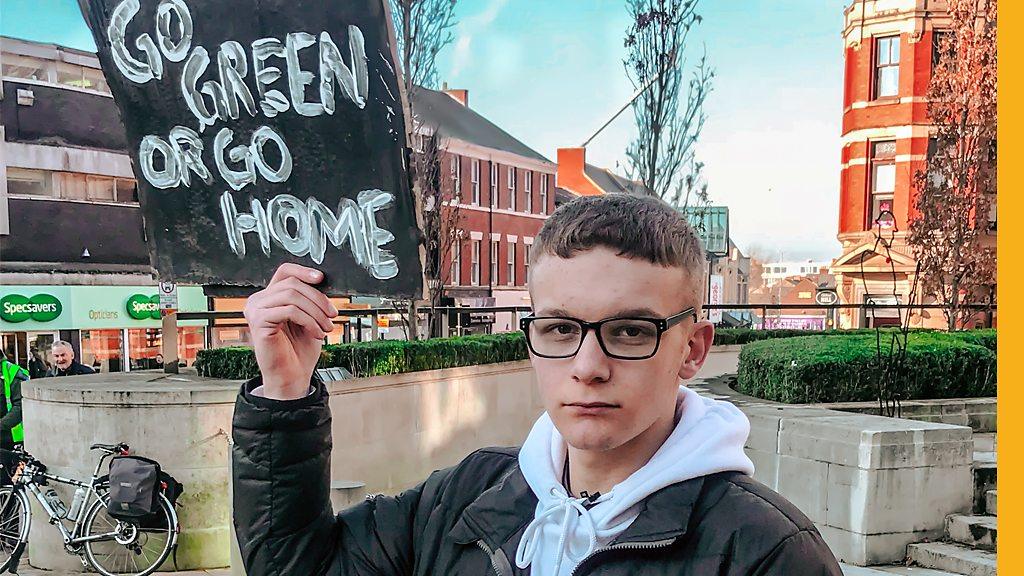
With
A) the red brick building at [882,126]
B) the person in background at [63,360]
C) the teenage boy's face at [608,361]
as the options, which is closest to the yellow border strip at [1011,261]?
the teenage boy's face at [608,361]

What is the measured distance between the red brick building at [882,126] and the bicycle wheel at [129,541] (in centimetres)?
1371

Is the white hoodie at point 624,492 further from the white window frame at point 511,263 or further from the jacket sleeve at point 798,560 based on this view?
the white window frame at point 511,263

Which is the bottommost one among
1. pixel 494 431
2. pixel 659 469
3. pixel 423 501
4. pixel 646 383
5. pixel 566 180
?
pixel 494 431

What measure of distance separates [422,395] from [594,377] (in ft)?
23.2

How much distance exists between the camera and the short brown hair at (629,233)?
50.6 inches

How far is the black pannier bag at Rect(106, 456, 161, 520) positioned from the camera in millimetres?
6301

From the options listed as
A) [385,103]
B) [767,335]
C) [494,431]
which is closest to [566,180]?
[767,335]

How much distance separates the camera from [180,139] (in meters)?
2.00

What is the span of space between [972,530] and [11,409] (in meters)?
7.45

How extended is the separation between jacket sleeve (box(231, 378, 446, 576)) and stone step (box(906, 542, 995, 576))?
3.95 m

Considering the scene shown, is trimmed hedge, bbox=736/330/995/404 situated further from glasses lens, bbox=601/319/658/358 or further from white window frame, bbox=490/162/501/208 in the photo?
white window frame, bbox=490/162/501/208

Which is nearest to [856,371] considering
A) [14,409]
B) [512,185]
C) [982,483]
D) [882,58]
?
[982,483]

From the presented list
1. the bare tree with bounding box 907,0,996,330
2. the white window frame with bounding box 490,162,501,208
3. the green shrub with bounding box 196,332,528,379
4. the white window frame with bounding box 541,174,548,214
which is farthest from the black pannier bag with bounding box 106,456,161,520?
the white window frame with bounding box 541,174,548,214

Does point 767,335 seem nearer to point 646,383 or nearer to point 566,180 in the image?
point 646,383
